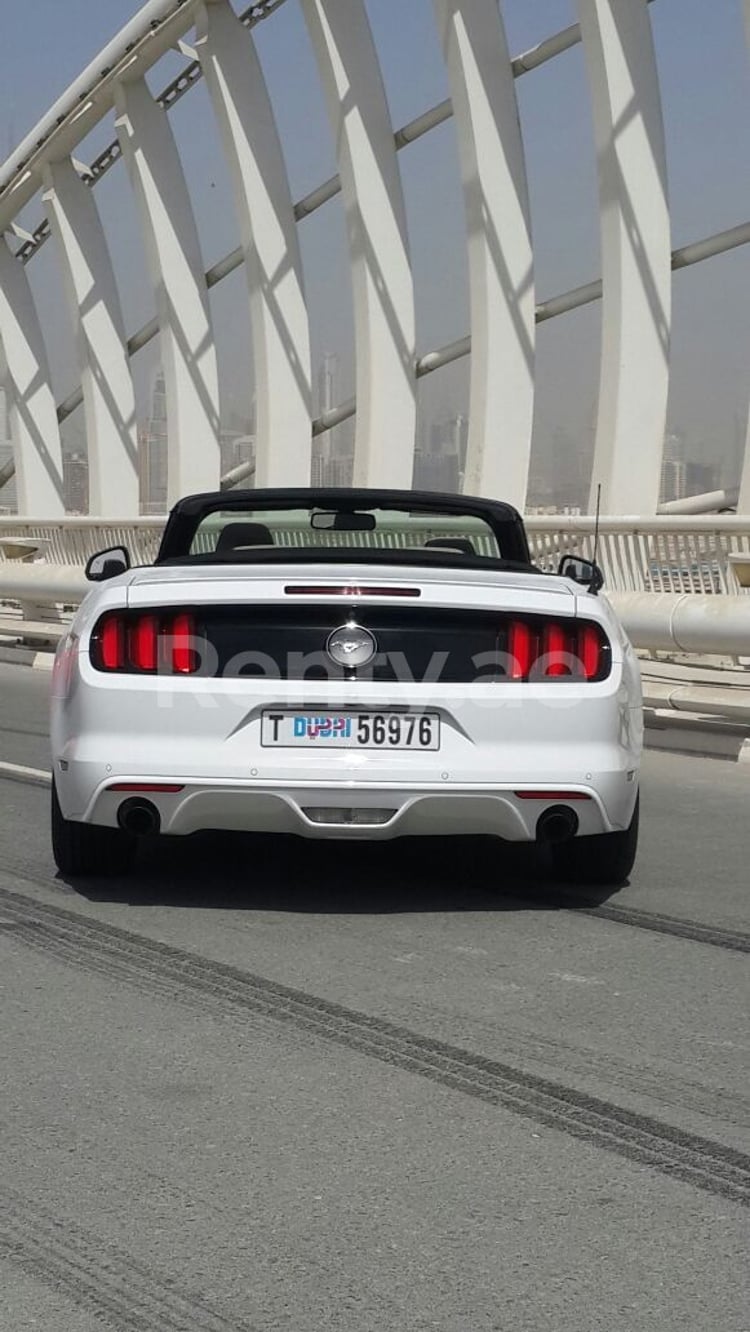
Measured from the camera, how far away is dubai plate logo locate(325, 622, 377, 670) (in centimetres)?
625

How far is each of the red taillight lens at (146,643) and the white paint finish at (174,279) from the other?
18.4 metres

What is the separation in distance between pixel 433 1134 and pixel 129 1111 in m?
0.63

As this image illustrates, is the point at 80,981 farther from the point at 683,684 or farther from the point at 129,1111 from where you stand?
the point at 683,684

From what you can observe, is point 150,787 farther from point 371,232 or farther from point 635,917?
point 371,232

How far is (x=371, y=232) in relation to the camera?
69.5 ft

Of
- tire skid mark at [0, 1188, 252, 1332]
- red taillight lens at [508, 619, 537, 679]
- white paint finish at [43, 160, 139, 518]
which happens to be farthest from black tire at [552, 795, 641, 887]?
white paint finish at [43, 160, 139, 518]

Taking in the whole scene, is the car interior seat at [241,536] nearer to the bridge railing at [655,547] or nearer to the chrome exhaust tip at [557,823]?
the chrome exhaust tip at [557,823]

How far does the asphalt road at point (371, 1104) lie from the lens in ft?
10.5

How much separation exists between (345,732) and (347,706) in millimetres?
81

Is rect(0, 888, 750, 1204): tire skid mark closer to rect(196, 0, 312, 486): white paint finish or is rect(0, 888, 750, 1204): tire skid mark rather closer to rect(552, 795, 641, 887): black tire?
rect(552, 795, 641, 887): black tire

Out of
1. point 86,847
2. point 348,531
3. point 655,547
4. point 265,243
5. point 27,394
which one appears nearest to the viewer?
point 86,847

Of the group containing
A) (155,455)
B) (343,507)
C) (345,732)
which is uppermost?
(155,455)

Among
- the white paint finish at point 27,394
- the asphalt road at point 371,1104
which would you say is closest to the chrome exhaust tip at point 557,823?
the asphalt road at point 371,1104

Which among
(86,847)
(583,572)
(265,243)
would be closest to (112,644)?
(86,847)
